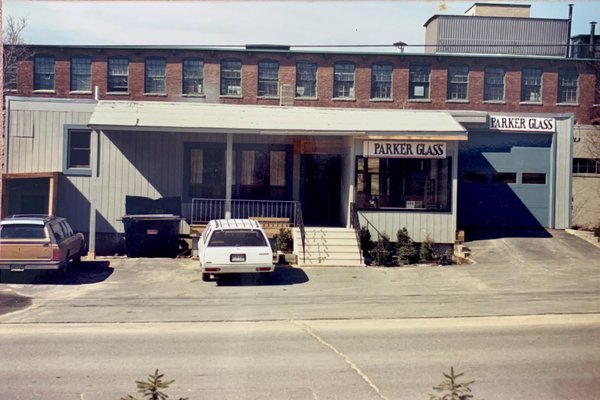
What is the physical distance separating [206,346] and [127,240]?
11.5 m

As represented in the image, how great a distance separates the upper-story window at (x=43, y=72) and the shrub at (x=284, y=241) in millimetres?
19809

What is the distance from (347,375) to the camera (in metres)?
8.34

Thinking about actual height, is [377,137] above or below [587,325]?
above

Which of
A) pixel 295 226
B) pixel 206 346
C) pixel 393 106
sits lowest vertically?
pixel 206 346

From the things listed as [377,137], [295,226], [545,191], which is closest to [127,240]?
[295,226]

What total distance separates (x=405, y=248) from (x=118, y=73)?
20569 mm

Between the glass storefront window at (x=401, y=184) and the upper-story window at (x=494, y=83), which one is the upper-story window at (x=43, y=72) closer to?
the glass storefront window at (x=401, y=184)

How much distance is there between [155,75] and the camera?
1335 inches

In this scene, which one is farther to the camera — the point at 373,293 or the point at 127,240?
the point at 127,240

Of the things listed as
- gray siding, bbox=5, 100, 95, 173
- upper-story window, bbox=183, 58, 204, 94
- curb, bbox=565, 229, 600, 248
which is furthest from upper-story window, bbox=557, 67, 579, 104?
gray siding, bbox=5, 100, 95, 173

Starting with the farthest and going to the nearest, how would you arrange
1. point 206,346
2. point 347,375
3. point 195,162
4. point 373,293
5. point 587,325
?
point 195,162 → point 373,293 → point 587,325 → point 206,346 → point 347,375

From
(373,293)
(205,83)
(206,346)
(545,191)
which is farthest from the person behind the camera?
(205,83)

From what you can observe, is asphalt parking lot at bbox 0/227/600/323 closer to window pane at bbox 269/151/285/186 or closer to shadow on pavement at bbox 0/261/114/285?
shadow on pavement at bbox 0/261/114/285

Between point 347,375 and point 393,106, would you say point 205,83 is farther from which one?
point 347,375
